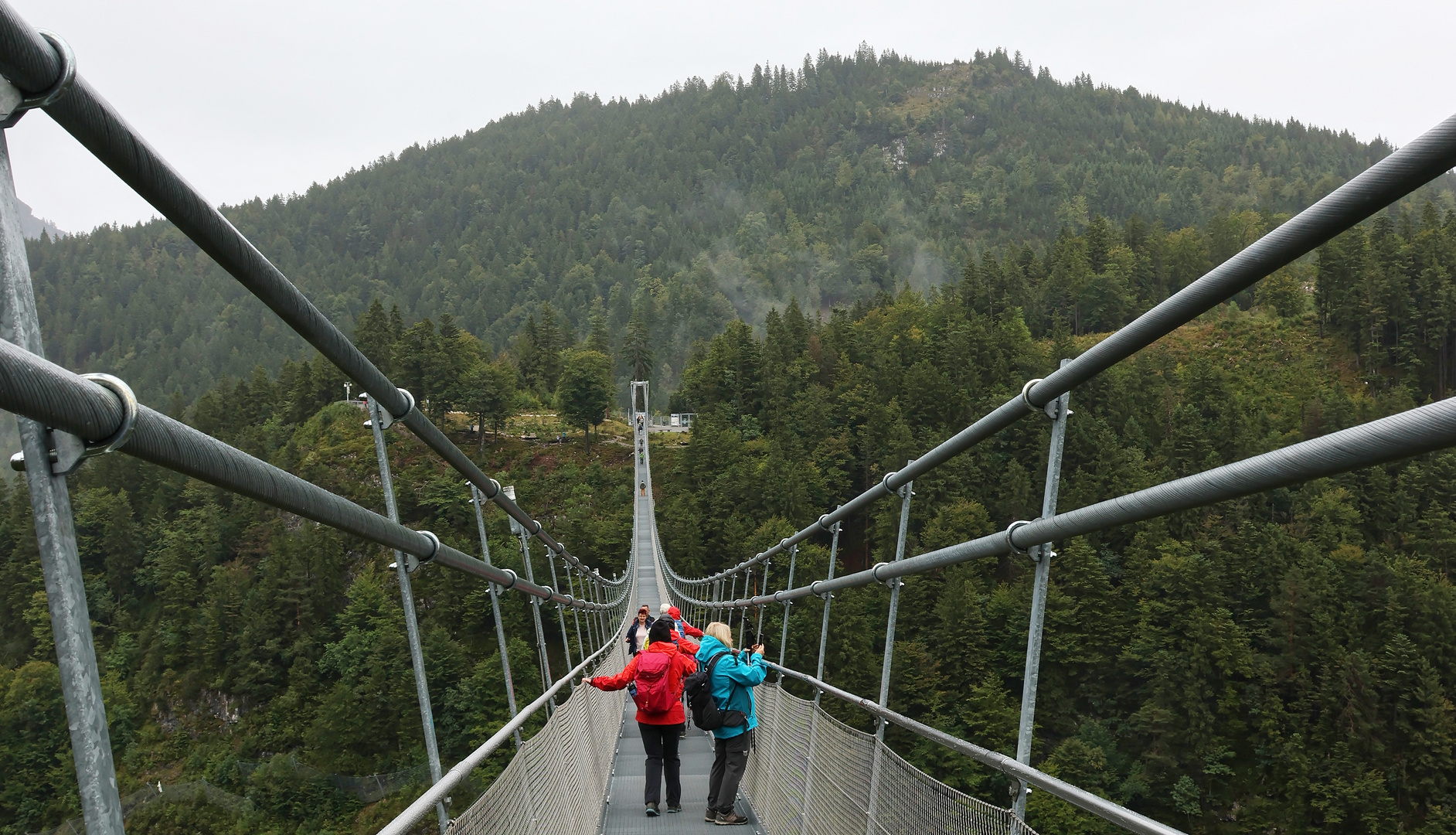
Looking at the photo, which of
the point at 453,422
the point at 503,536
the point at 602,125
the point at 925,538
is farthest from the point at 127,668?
the point at 602,125

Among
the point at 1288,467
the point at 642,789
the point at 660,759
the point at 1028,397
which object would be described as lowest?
the point at 642,789

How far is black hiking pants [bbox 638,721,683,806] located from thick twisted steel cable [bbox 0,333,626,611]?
4427 mm

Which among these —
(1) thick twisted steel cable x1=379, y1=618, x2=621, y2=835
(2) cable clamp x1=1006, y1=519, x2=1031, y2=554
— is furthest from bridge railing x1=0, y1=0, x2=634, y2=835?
(2) cable clamp x1=1006, y1=519, x2=1031, y2=554

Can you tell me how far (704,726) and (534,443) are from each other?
70.8m

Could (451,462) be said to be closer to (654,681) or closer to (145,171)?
(145,171)

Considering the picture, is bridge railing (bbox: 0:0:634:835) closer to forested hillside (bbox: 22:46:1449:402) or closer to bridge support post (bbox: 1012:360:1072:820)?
bridge support post (bbox: 1012:360:1072:820)

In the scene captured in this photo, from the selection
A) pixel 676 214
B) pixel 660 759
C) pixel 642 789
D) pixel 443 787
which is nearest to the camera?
pixel 443 787

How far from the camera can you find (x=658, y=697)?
583cm

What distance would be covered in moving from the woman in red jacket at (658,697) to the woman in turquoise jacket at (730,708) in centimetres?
17

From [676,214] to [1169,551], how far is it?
122 metres

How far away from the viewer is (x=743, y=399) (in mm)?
76438

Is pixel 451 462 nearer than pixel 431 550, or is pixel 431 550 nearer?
pixel 431 550

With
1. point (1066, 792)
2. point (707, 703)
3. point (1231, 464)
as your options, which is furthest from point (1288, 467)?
point (707, 703)

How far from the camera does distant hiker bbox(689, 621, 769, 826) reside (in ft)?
18.4
